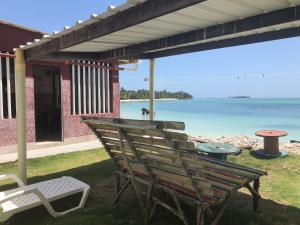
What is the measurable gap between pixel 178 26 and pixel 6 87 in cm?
699

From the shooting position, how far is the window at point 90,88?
11.5m

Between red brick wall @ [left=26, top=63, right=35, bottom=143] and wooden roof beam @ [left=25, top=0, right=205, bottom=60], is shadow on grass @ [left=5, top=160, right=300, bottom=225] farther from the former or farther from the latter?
red brick wall @ [left=26, top=63, right=35, bottom=143]

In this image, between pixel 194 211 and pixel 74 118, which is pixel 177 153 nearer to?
pixel 194 211

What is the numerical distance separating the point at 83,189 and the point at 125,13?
3011 millimetres

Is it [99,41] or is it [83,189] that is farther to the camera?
[99,41]

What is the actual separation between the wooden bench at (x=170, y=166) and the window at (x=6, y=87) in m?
6.16

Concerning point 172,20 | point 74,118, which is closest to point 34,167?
point 74,118

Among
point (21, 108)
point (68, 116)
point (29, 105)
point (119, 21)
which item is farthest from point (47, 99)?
point (119, 21)

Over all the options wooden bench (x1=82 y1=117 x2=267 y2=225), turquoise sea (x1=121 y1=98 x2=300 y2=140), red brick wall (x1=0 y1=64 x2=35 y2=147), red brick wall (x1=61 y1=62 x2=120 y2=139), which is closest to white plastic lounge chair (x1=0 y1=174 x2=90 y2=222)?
wooden bench (x1=82 y1=117 x2=267 y2=225)

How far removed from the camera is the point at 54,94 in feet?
47.3

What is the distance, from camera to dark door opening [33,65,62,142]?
45.4 ft

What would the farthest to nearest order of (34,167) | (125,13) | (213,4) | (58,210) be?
(34,167) < (58,210) < (213,4) < (125,13)

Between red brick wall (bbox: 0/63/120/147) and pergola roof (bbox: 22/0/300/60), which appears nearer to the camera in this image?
pergola roof (bbox: 22/0/300/60)

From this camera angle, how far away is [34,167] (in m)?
7.59
